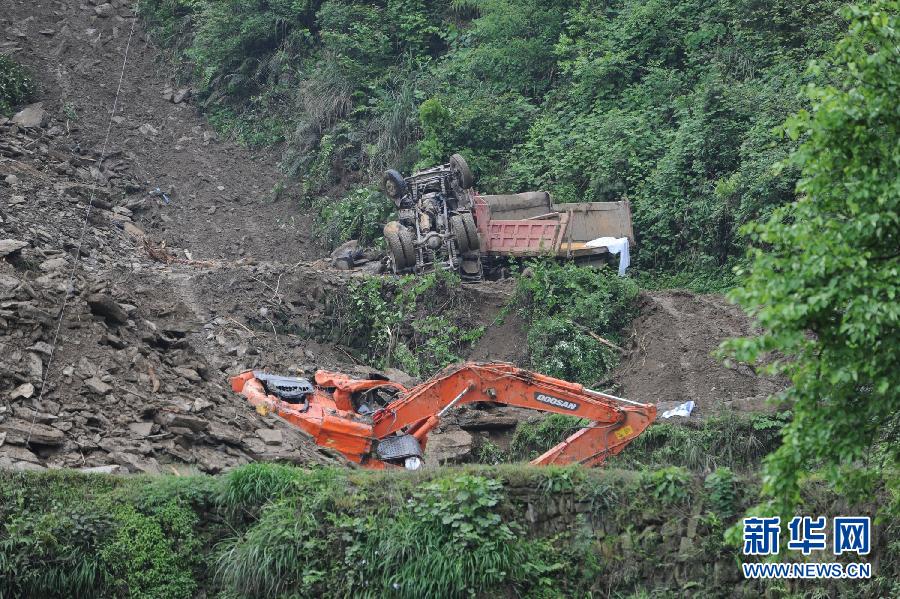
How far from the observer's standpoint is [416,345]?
2067cm

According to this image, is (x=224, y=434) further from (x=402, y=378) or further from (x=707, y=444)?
(x=707, y=444)

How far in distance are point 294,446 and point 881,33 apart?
8.28 meters

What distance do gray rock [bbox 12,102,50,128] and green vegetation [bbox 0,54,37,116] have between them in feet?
1.02

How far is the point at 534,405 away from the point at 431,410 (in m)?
1.25

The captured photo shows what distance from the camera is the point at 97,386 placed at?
46.7ft

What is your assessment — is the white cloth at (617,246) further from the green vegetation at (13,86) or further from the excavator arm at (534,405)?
the green vegetation at (13,86)

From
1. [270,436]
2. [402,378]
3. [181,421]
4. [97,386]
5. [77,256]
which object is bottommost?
[402,378]

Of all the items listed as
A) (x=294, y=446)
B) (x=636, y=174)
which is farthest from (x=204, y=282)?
(x=636, y=174)

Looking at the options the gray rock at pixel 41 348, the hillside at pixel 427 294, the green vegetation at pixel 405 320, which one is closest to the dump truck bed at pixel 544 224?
the hillside at pixel 427 294

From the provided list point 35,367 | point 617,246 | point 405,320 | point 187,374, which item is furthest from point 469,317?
point 35,367

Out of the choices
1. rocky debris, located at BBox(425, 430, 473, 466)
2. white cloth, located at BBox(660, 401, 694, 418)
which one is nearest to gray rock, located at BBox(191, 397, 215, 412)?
rocky debris, located at BBox(425, 430, 473, 466)

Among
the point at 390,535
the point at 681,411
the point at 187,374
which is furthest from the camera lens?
the point at 681,411

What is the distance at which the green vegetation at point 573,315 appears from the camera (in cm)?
1952

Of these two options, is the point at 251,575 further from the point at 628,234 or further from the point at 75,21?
the point at 75,21
